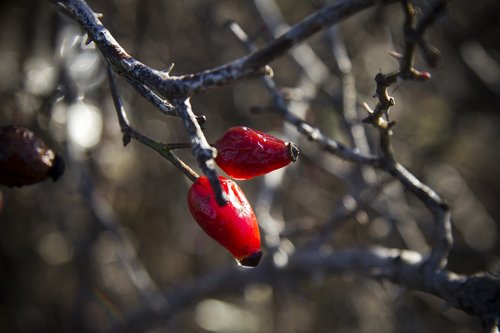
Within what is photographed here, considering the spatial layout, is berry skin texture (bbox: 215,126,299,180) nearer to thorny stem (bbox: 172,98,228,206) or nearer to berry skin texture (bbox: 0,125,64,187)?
thorny stem (bbox: 172,98,228,206)

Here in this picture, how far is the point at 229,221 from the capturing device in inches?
45.2

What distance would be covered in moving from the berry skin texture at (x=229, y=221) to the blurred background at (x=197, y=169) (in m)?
1.50

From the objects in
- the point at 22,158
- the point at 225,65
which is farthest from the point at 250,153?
the point at 22,158

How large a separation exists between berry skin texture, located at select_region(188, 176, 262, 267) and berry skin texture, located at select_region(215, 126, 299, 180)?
0.21 ft

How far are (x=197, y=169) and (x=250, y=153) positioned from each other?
98.6 inches

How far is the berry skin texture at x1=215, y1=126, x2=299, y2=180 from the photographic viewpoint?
1.19 meters

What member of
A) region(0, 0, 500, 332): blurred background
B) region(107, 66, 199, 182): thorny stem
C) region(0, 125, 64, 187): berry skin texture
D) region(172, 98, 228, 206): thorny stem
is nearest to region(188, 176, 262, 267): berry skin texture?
region(107, 66, 199, 182): thorny stem

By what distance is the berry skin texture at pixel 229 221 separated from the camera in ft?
3.77

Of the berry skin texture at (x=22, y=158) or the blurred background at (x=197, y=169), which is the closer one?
the berry skin texture at (x=22, y=158)

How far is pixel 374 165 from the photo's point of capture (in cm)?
156

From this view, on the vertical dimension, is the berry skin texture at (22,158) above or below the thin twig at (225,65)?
below

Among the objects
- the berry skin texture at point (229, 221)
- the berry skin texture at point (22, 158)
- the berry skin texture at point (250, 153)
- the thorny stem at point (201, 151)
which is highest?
the thorny stem at point (201, 151)

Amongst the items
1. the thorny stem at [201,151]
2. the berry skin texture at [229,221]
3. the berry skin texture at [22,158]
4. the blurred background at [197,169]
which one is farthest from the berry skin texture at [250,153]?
the blurred background at [197,169]

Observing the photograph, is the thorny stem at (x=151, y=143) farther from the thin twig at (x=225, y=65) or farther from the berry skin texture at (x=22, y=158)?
the berry skin texture at (x=22, y=158)
